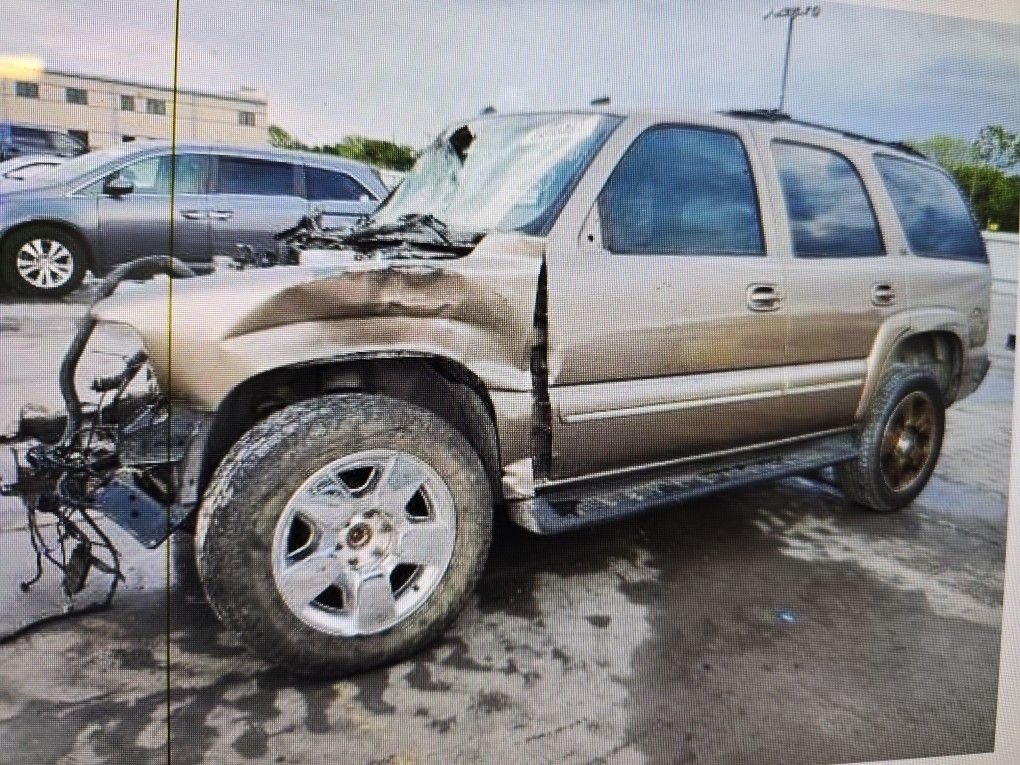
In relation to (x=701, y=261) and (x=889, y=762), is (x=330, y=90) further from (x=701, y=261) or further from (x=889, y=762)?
(x=889, y=762)

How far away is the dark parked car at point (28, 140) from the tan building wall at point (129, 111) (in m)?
0.01

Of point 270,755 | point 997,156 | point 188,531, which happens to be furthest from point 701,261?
point 270,755

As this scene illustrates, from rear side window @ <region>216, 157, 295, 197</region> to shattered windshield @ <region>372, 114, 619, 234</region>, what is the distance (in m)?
0.20

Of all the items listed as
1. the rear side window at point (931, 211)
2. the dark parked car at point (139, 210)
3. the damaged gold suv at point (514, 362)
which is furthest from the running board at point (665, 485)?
the dark parked car at point (139, 210)

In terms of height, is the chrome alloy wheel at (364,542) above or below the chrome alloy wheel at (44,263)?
below

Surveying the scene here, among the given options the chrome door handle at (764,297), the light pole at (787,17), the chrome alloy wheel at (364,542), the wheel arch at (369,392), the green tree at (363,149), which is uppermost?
the light pole at (787,17)

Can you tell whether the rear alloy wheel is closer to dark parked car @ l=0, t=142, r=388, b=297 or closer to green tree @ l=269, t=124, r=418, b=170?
dark parked car @ l=0, t=142, r=388, b=297

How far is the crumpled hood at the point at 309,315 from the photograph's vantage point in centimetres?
131

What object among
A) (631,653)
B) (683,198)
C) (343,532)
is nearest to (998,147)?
(683,198)

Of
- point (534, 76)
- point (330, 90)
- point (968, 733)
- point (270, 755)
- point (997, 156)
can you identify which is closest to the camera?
point (270, 755)

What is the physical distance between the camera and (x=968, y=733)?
1888 millimetres

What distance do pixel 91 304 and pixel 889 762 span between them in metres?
2.06

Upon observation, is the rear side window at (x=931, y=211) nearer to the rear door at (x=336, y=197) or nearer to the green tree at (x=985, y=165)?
the green tree at (x=985, y=165)

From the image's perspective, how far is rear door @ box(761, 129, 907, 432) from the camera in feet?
6.24
